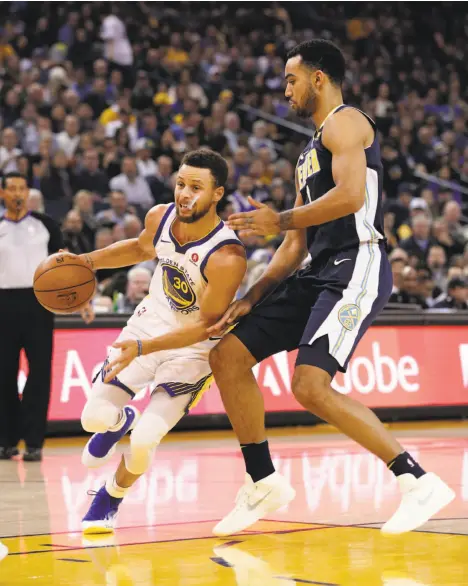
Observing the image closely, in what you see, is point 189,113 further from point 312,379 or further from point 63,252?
point 312,379

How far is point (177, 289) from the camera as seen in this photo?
5961mm

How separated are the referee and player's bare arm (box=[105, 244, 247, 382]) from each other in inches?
152

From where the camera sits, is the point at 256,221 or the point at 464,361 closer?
the point at 256,221

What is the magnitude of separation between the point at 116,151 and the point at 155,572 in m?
11.4

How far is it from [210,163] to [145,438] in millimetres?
1413

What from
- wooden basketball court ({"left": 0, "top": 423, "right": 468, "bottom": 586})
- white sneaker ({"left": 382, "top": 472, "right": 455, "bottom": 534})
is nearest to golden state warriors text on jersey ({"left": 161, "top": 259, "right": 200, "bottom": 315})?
wooden basketball court ({"left": 0, "top": 423, "right": 468, "bottom": 586})

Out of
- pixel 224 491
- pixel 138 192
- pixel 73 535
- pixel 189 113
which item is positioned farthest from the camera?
pixel 189 113

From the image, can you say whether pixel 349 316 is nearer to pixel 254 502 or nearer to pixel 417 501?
pixel 417 501

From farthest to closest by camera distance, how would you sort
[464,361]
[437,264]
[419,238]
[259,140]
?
[259,140] < [419,238] < [437,264] < [464,361]

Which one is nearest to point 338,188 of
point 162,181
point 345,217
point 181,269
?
point 345,217

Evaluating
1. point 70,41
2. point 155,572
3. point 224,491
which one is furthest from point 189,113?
point 155,572

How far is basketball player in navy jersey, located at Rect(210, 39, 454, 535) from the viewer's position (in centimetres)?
529

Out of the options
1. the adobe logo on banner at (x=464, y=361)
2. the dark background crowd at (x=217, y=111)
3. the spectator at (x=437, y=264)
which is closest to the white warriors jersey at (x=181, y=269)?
the dark background crowd at (x=217, y=111)

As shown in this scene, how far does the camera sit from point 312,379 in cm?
525
